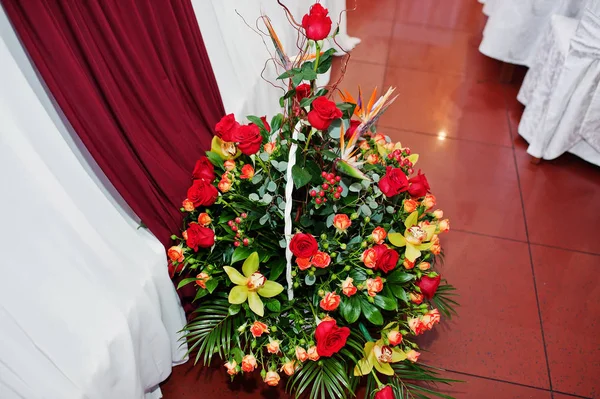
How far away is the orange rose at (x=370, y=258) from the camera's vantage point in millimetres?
1246

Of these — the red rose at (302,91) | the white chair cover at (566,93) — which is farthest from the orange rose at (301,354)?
the white chair cover at (566,93)

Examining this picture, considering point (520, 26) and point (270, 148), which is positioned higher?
point (270, 148)

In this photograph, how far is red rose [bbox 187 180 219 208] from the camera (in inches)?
52.6

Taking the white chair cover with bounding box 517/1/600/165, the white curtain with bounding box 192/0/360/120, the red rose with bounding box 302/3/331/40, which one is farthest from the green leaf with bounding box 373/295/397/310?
the white chair cover with bounding box 517/1/600/165

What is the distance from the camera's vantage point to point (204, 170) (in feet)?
4.66

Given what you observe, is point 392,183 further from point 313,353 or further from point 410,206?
point 313,353

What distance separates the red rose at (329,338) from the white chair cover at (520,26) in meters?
1.98

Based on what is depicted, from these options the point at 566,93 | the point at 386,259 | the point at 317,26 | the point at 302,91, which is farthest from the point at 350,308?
the point at 566,93

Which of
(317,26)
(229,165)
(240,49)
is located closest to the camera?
(317,26)

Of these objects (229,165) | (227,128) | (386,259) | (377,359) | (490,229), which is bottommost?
(490,229)

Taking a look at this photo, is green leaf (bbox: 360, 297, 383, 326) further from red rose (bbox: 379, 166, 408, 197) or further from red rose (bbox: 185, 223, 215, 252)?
red rose (bbox: 185, 223, 215, 252)

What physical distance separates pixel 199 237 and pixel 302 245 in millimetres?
302

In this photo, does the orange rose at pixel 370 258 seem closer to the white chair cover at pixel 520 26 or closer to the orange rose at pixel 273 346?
the orange rose at pixel 273 346

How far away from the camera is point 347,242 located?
1394 millimetres
